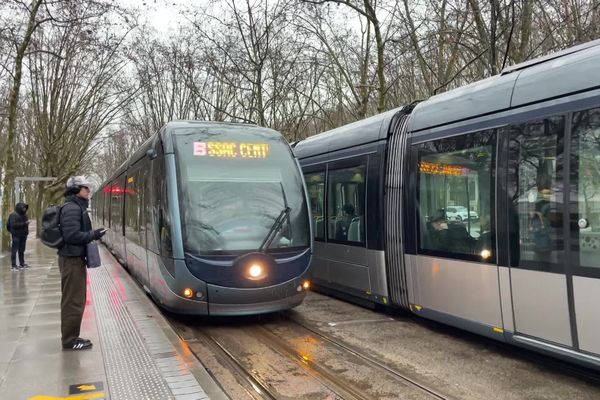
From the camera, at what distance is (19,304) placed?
902 cm

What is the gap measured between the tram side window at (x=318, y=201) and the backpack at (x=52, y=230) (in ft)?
15.4

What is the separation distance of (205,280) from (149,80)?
22.8 metres

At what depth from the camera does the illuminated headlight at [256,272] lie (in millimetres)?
7199

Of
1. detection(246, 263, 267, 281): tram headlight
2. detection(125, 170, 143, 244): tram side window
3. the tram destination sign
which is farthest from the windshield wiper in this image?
detection(125, 170, 143, 244): tram side window

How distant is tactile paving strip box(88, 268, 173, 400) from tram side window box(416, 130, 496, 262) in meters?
3.49

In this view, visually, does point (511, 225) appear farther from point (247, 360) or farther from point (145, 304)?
point (145, 304)

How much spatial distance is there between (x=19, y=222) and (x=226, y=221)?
9790 millimetres

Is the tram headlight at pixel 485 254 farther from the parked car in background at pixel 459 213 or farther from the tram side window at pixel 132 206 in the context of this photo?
the tram side window at pixel 132 206

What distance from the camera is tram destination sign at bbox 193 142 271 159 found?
7855 mm

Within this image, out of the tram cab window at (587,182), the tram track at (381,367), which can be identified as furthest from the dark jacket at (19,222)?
the tram cab window at (587,182)

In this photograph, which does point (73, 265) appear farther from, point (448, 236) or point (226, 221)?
point (448, 236)

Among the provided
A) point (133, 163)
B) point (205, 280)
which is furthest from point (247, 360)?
point (133, 163)

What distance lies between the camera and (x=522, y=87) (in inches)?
214

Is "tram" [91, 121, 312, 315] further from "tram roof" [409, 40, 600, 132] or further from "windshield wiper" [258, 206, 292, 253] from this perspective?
"tram roof" [409, 40, 600, 132]
